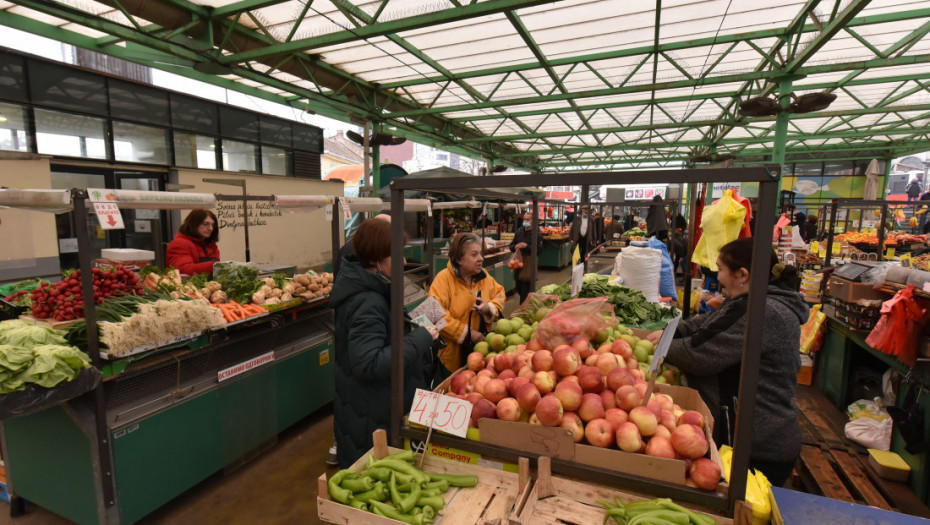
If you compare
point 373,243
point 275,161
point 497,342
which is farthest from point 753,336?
point 275,161

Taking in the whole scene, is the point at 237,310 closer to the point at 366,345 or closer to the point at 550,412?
the point at 366,345

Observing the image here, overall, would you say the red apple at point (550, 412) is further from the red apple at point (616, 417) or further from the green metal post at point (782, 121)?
the green metal post at point (782, 121)

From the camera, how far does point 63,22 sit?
6.53m

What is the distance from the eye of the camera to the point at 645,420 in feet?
5.48

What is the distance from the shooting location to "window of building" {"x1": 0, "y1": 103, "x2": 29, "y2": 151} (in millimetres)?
6625

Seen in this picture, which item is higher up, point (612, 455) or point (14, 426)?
point (612, 455)

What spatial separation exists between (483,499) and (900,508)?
3.52 metres

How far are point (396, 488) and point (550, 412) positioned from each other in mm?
629

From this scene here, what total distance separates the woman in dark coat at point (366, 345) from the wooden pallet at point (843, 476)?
3.01m

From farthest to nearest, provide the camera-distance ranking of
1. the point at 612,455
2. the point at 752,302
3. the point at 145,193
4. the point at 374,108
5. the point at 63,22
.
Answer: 1. the point at 374,108
2. the point at 63,22
3. the point at 145,193
4. the point at 612,455
5. the point at 752,302

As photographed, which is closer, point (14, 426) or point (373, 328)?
point (373, 328)

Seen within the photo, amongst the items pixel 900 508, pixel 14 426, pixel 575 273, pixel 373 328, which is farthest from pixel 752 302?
pixel 14 426

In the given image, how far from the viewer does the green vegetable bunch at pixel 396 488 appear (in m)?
1.56

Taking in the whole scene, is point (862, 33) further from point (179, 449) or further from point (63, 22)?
point (63, 22)
